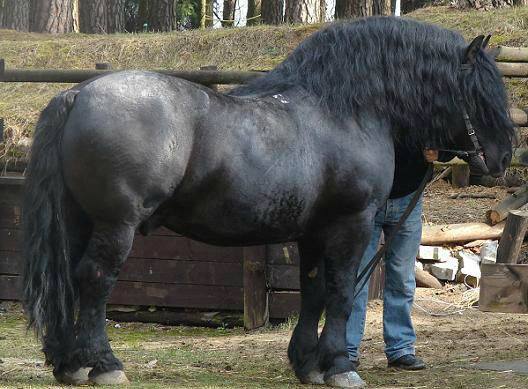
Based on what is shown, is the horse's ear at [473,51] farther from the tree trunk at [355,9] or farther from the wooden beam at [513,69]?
the tree trunk at [355,9]

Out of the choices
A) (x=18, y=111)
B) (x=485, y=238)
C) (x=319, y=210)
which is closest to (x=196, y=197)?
(x=319, y=210)

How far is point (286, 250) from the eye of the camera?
888 centimetres

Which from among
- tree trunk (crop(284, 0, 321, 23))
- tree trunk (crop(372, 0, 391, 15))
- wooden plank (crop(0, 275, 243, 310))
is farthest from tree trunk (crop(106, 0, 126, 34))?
wooden plank (crop(0, 275, 243, 310))

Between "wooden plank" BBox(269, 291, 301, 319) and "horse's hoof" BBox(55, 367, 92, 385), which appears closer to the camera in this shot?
"horse's hoof" BBox(55, 367, 92, 385)

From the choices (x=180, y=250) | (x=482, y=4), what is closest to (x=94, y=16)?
(x=482, y=4)

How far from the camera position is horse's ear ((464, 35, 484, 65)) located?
618 cm

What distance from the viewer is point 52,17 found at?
20.4 metres

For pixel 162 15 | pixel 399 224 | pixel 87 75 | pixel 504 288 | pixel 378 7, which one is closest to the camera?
pixel 504 288

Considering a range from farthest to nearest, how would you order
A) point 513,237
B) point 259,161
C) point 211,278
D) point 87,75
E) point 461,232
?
point 461,232, point 87,75, point 513,237, point 211,278, point 259,161

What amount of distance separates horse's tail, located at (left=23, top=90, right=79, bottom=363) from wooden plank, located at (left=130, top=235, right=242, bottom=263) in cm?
348

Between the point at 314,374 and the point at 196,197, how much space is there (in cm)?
133

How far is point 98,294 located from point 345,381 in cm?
148

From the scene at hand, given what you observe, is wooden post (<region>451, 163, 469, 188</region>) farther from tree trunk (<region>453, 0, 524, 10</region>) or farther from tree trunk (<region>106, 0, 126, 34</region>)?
tree trunk (<region>106, 0, 126, 34</region>)

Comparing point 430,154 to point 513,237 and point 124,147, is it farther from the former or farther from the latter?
point 513,237
